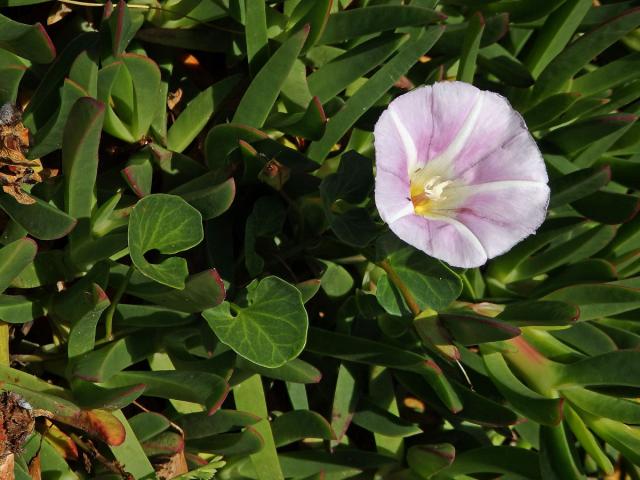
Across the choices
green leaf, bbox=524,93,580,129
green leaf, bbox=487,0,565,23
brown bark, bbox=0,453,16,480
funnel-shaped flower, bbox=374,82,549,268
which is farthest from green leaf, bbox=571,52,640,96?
brown bark, bbox=0,453,16,480

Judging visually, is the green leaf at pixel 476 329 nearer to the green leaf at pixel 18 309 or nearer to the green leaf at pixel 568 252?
the green leaf at pixel 568 252

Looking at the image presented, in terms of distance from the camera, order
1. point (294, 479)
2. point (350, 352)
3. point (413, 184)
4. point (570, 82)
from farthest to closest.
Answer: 1. point (570, 82)
2. point (294, 479)
3. point (350, 352)
4. point (413, 184)

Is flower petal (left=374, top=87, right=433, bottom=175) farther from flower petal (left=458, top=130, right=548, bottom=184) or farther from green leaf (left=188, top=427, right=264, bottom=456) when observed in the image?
Result: green leaf (left=188, top=427, right=264, bottom=456)

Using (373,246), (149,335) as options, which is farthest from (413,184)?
(149,335)

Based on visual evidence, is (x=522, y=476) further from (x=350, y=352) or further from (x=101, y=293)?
(x=101, y=293)

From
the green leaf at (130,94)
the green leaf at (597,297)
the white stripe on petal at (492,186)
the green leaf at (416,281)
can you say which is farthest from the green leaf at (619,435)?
the green leaf at (130,94)

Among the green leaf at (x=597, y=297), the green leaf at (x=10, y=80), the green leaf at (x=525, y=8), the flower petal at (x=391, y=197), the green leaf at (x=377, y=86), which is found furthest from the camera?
the green leaf at (x=525, y=8)
